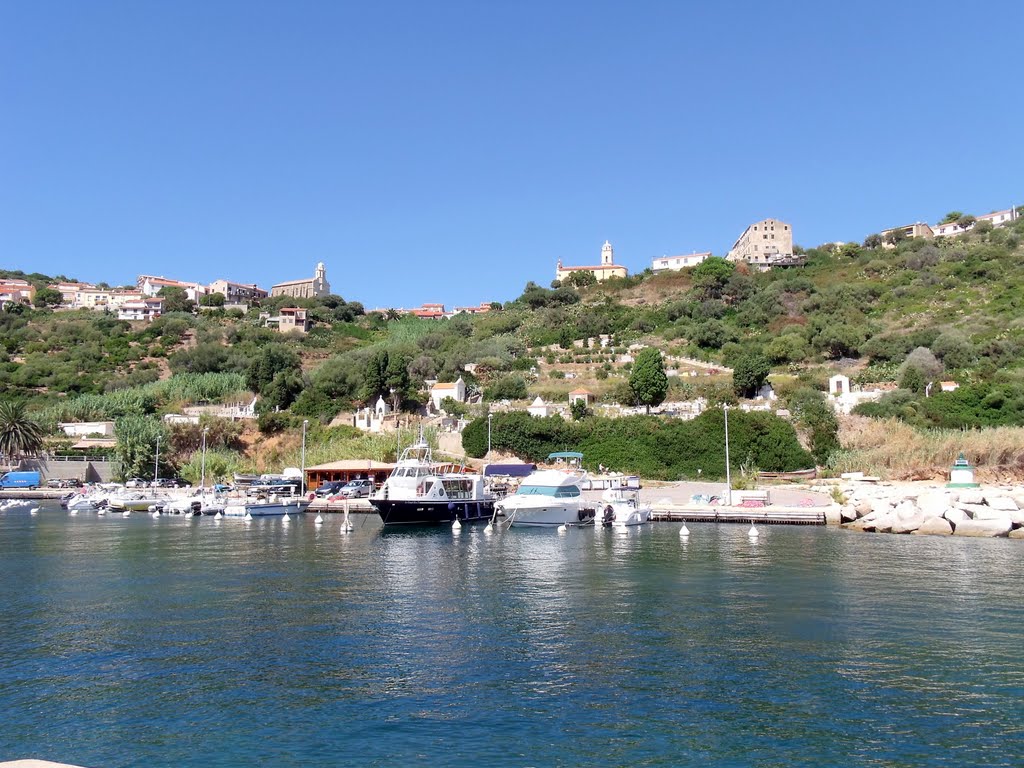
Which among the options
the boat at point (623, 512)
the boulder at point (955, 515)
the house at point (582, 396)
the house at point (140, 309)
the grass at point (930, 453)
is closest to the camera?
the boulder at point (955, 515)

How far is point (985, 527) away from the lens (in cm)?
3206

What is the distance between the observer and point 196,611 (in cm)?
1820

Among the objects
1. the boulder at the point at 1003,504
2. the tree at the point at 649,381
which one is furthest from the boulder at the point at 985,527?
the tree at the point at 649,381

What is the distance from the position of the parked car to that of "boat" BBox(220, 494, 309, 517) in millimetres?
3549

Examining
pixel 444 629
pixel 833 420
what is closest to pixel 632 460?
pixel 833 420

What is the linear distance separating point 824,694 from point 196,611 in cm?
1370

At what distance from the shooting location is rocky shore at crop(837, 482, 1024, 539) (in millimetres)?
32219

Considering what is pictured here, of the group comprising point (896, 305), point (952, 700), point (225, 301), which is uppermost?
point (225, 301)

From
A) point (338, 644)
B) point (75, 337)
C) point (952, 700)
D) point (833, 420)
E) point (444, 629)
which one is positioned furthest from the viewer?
point (75, 337)

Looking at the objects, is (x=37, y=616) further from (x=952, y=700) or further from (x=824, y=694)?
(x=952, y=700)

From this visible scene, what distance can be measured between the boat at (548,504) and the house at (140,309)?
102575 millimetres

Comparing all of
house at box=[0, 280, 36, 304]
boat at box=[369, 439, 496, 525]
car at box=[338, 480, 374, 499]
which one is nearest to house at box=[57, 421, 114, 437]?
car at box=[338, 480, 374, 499]

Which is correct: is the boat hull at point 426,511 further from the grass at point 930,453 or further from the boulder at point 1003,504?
the grass at point 930,453

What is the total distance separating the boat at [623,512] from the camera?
3847cm
